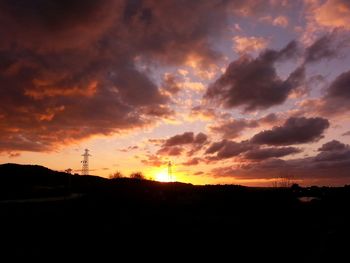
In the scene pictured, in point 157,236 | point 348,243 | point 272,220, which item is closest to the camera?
Answer: point 348,243

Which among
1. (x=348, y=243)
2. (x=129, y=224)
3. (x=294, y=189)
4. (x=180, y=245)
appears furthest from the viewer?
(x=294, y=189)

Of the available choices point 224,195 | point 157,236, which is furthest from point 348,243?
point 224,195

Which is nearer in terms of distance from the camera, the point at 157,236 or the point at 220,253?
the point at 220,253

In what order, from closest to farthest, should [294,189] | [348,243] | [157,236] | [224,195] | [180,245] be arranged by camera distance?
[348,243] < [180,245] < [157,236] < [224,195] < [294,189]

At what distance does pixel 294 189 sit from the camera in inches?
4417

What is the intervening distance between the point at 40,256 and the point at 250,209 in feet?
140

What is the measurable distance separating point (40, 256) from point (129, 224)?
14007 millimetres

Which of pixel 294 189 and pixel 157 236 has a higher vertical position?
pixel 294 189

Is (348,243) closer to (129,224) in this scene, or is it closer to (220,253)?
(220,253)

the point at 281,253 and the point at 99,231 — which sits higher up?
the point at 99,231

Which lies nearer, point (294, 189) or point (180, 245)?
point (180, 245)

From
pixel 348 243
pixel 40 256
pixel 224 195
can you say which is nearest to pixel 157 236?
pixel 40 256

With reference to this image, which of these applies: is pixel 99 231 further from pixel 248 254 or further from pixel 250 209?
pixel 250 209

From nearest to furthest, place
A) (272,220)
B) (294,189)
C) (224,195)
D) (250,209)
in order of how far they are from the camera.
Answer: (272,220) < (250,209) < (224,195) < (294,189)
